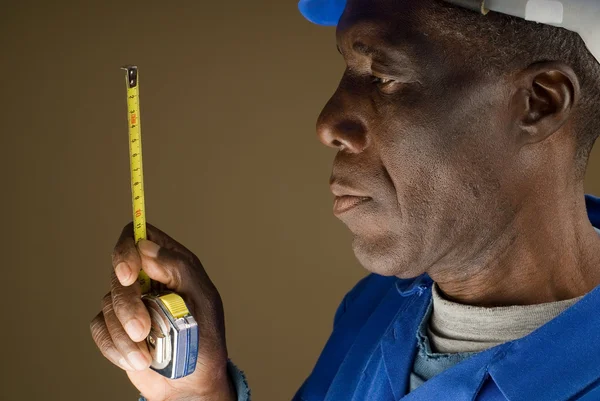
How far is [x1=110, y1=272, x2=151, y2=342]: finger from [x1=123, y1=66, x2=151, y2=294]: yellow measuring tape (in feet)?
0.28

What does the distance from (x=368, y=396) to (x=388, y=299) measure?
237 millimetres

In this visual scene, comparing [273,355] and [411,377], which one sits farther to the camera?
[273,355]

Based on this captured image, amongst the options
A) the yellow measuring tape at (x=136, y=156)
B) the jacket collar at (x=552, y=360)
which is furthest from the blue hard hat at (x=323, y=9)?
the jacket collar at (x=552, y=360)

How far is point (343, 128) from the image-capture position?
150 cm

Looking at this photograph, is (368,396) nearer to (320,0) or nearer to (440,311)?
(440,311)

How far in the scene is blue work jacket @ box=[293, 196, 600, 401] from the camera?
4.41 feet

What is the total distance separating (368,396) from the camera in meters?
1.64

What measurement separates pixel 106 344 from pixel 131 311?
96 millimetres

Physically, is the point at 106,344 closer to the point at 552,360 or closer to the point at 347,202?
the point at 347,202

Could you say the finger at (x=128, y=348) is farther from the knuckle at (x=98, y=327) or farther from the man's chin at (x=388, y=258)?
the man's chin at (x=388, y=258)

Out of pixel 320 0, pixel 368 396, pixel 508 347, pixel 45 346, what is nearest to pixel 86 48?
pixel 45 346

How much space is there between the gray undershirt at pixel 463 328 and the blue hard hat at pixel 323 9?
0.52 meters

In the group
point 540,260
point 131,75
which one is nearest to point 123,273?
point 131,75

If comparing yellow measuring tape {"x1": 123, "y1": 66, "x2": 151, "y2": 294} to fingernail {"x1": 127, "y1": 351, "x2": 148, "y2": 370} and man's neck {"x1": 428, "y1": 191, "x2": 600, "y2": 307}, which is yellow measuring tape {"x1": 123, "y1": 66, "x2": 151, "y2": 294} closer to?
fingernail {"x1": 127, "y1": 351, "x2": 148, "y2": 370}
